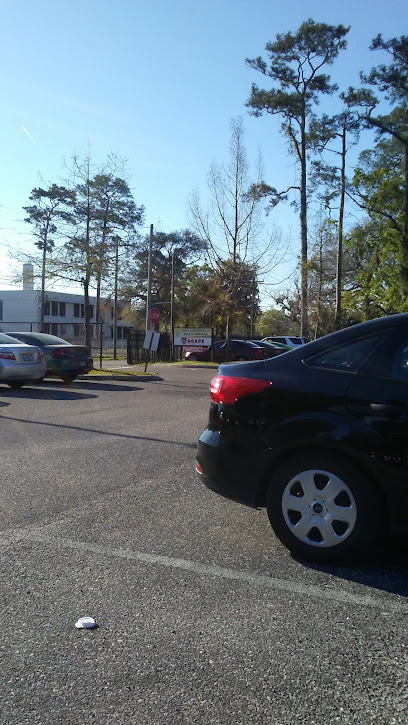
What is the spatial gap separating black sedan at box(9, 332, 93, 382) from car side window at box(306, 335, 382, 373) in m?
13.5

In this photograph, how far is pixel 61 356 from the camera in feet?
55.2

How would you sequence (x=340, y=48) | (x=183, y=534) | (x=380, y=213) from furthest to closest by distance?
(x=340, y=48) < (x=380, y=213) < (x=183, y=534)

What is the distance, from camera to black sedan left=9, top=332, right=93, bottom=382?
659 inches

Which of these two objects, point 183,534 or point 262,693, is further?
point 183,534

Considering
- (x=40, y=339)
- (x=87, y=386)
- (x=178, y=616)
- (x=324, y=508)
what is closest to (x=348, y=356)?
(x=324, y=508)

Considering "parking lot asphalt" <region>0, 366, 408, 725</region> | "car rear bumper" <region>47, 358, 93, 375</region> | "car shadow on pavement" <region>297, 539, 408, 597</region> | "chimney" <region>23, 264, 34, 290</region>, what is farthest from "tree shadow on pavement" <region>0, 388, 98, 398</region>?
"chimney" <region>23, 264, 34, 290</region>

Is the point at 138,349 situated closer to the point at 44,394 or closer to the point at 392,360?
the point at 44,394

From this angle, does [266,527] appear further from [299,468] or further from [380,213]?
[380,213]

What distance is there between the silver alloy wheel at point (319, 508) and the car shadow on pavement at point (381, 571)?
0.57 ft

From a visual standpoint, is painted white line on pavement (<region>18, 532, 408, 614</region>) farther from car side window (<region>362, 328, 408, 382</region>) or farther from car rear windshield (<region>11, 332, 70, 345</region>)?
car rear windshield (<region>11, 332, 70, 345</region>)

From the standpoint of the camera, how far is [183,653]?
→ 9.18ft

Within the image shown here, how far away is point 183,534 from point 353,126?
3542 centimetres

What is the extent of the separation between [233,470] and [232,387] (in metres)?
0.58

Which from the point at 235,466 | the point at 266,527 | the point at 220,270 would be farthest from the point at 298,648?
the point at 220,270
